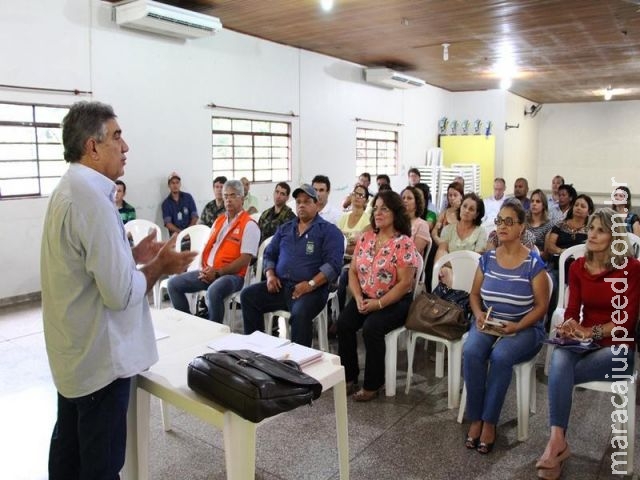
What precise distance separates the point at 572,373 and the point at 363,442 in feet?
3.21

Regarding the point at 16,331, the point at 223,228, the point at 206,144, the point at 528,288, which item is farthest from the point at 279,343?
the point at 206,144

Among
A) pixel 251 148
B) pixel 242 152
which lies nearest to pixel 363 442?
pixel 242 152

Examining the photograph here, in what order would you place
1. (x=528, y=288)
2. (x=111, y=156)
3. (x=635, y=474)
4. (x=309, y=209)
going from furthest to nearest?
1. (x=309, y=209)
2. (x=528, y=288)
3. (x=635, y=474)
4. (x=111, y=156)

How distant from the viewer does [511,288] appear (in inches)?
104

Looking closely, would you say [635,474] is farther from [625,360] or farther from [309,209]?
[309,209]

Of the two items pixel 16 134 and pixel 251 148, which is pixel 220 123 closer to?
pixel 251 148

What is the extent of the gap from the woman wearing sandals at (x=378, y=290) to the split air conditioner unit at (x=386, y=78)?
6.08 m

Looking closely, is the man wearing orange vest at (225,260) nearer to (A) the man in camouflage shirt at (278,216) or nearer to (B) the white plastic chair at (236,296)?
(B) the white plastic chair at (236,296)

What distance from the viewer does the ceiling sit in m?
5.45

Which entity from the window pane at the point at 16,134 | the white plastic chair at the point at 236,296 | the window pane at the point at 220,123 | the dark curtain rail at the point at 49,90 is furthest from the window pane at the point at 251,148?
the white plastic chair at the point at 236,296

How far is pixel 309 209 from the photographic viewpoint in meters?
3.37

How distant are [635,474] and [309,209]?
2139mm

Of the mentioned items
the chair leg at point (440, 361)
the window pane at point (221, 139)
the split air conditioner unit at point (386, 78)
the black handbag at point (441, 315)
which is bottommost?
the chair leg at point (440, 361)

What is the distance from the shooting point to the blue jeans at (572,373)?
230cm
